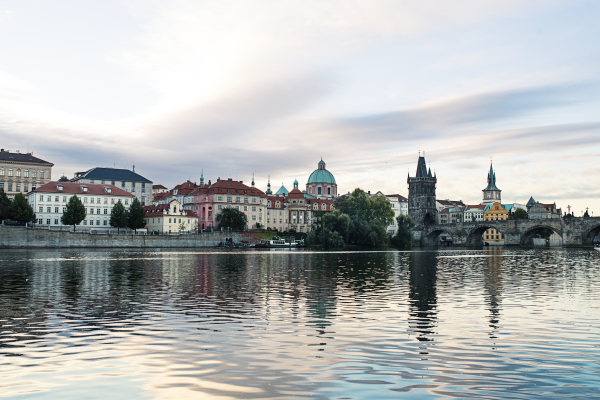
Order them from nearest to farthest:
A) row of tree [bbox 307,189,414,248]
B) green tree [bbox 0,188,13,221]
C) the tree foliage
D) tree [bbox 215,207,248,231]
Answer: green tree [bbox 0,188,13,221] < the tree foliage < row of tree [bbox 307,189,414,248] < tree [bbox 215,207,248,231]

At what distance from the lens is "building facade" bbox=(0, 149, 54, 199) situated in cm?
13700

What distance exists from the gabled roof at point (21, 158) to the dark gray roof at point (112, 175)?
83.4ft

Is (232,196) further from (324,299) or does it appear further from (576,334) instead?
(576,334)

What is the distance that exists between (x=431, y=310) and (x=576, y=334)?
6268 mm

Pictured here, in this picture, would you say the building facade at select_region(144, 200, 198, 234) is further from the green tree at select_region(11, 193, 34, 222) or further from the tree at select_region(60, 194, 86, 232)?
the green tree at select_region(11, 193, 34, 222)

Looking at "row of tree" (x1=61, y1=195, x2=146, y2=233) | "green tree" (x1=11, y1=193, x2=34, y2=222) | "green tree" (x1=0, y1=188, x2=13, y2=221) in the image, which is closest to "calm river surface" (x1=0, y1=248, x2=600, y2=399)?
"green tree" (x1=0, y1=188, x2=13, y2=221)

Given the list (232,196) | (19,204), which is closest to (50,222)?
(19,204)

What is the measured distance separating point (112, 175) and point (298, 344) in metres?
169

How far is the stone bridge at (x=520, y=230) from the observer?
143m

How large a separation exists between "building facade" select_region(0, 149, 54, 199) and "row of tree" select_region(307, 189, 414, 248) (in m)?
73.5

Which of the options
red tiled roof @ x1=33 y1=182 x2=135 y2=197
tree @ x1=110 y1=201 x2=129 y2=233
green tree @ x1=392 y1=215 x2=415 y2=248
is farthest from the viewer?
green tree @ x1=392 y1=215 x2=415 y2=248

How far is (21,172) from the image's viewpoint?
139375 millimetres

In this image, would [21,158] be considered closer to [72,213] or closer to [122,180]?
[122,180]

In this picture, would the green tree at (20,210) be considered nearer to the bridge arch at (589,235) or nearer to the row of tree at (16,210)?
the row of tree at (16,210)
